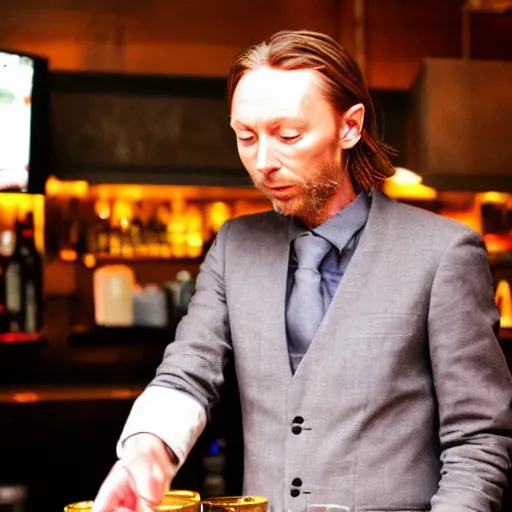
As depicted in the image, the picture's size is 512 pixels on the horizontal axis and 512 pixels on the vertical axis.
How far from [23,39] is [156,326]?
1.59 metres

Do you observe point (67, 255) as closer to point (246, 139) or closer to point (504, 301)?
point (504, 301)

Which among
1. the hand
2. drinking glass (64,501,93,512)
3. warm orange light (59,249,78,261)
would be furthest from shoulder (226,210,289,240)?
warm orange light (59,249,78,261)

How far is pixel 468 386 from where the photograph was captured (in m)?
1.42

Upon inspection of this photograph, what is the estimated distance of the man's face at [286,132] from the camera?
57.1 inches

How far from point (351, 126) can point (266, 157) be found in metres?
0.21

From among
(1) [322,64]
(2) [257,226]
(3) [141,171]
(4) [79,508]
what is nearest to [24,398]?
(3) [141,171]

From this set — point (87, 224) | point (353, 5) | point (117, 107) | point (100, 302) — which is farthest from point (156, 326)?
point (353, 5)

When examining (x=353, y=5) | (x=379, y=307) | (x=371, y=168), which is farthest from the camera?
(x=353, y=5)

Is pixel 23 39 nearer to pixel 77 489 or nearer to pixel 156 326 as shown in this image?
pixel 156 326

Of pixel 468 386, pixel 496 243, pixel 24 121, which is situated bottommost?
pixel 468 386

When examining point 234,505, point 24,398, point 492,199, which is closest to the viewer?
point 234,505

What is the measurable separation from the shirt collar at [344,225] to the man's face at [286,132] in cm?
10

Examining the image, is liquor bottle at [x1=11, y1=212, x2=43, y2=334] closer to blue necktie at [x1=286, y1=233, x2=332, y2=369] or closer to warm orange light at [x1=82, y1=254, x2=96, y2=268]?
warm orange light at [x1=82, y1=254, x2=96, y2=268]

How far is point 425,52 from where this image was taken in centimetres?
460
